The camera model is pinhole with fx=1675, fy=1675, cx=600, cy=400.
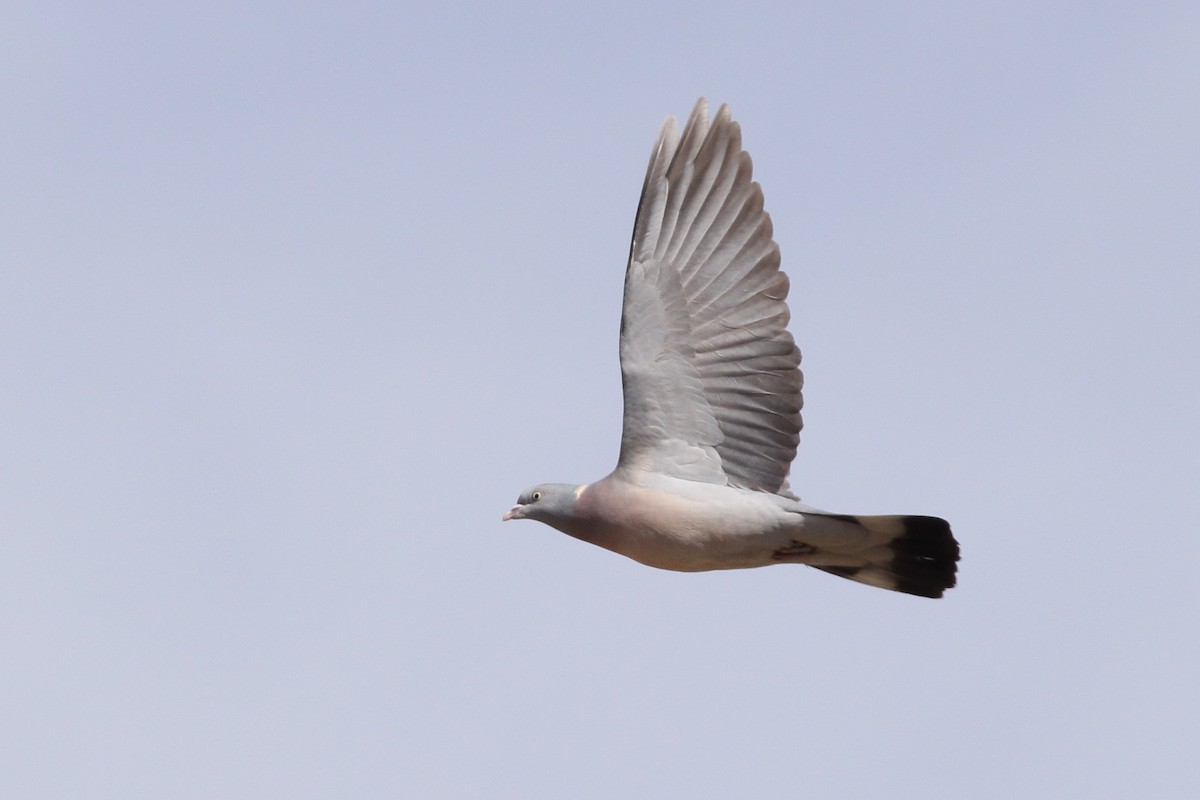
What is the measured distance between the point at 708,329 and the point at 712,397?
377 millimetres

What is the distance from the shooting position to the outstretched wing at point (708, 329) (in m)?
9.19

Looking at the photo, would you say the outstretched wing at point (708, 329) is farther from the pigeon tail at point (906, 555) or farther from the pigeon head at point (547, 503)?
the pigeon tail at point (906, 555)

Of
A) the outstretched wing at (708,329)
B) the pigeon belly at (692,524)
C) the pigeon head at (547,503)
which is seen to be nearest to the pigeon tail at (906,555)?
the pigeon belly at (692,524)

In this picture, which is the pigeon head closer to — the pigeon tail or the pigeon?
the pigeon

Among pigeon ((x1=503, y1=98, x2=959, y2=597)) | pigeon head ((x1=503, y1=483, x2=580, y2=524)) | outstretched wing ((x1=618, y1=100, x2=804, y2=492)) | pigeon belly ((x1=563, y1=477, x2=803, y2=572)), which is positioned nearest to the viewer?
pigeon belly ((x1=563, y1=477, x2=803, y2=572))

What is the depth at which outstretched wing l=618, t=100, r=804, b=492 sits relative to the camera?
362 inches

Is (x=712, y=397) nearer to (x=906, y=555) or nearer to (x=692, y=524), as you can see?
(x=692, y=524)

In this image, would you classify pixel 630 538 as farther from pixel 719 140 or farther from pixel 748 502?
pixel 719 140

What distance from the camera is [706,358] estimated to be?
9219 mm

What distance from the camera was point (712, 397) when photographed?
30.3ft

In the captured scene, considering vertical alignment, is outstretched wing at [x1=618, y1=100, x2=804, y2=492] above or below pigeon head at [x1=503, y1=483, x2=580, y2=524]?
above

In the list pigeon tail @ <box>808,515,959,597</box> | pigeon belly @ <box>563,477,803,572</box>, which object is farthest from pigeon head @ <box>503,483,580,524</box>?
pigeon tail @ <box>808,515,959,597</box>

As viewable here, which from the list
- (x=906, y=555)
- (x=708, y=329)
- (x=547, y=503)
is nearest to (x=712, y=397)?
(x=708, y=329)

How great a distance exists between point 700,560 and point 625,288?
1.54m
